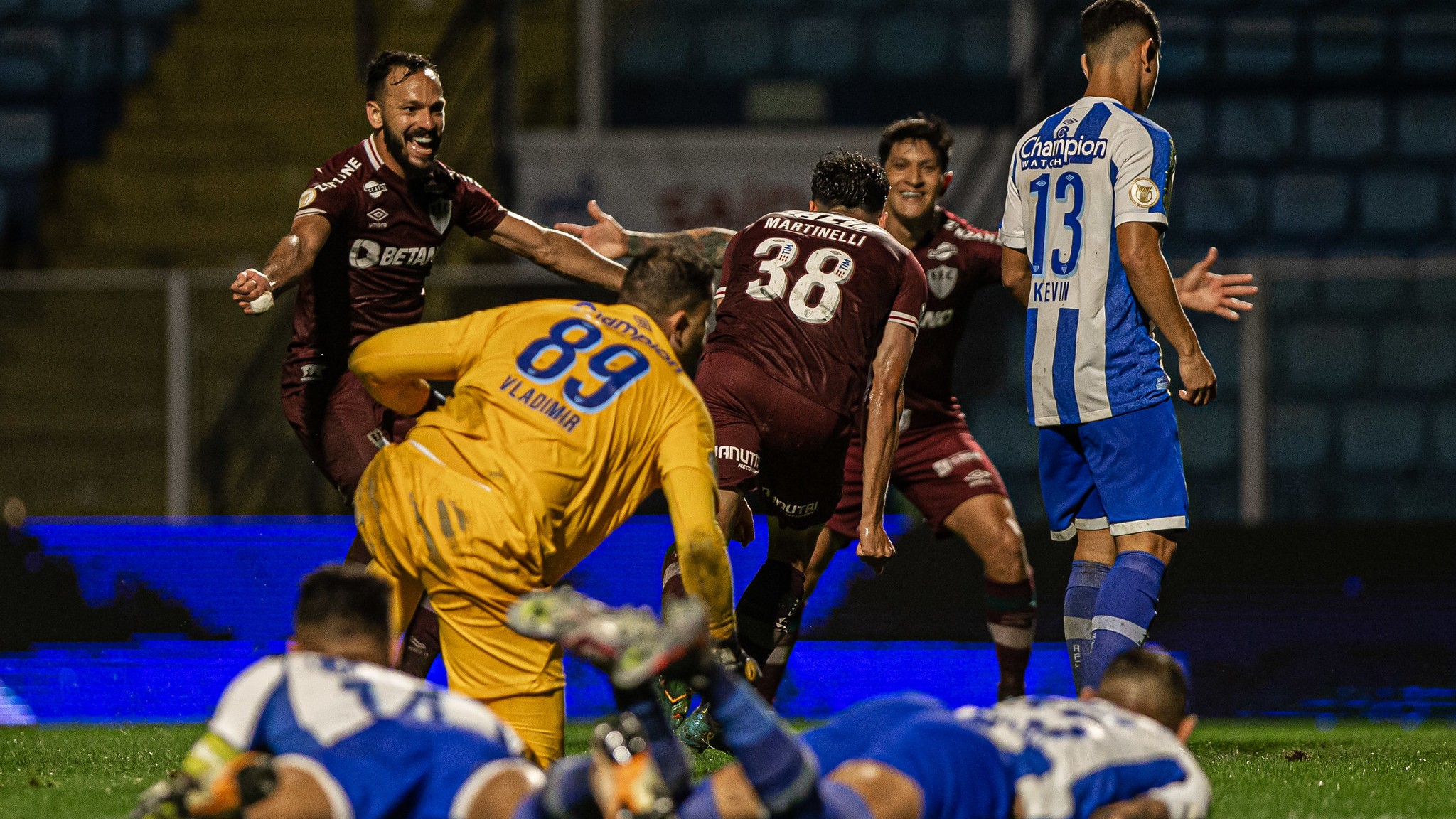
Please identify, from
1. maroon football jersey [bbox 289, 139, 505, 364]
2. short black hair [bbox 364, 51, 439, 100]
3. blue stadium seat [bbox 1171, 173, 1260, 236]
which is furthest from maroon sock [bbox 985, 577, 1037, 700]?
blue stadium seat [bbox 1171, 173, 1260, 236]

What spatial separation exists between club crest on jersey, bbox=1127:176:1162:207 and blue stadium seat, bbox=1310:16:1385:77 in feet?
28.6

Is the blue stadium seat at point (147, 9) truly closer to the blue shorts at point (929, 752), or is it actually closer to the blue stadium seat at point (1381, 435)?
the blue stadium seat at point (1381, 435)

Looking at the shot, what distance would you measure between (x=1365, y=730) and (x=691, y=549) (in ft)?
13.2

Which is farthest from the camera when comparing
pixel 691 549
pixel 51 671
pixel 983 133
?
pixel 983 133

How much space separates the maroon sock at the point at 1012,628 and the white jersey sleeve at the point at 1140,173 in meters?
1.73

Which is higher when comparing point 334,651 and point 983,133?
point 983,133

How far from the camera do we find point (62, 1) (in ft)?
45.2

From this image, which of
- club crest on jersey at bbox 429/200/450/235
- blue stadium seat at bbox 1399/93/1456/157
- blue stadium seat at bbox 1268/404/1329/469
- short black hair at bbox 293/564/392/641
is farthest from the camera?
blue stadium seat at bbox 1399/93/1456/157

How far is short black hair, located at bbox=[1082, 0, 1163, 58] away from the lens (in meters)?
5.02

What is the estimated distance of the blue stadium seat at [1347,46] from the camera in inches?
501

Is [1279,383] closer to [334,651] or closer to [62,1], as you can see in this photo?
[334,651]

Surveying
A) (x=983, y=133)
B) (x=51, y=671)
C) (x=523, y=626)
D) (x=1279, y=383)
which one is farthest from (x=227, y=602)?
(x=983, y=133)

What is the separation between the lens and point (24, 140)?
13281 millimetres

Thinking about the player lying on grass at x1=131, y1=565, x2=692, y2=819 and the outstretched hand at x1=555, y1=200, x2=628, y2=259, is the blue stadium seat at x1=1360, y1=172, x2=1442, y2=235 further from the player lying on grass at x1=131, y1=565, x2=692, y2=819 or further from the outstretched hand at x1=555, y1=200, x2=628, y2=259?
the player lying on grass at x1=131, y1=565, x2=692, y2=819
